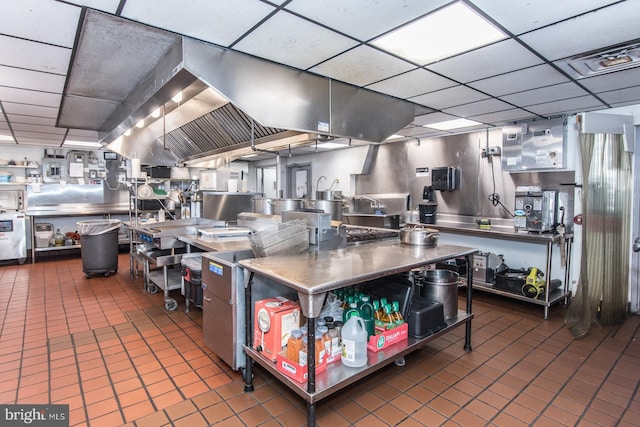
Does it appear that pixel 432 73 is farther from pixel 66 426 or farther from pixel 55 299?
pixel 55 299

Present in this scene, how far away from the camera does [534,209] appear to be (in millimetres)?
4094

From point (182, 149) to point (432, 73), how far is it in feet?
11.4

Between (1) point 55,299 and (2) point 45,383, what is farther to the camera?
(1) point 55,299

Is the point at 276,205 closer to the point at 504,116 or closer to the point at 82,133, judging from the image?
the point at 504,116

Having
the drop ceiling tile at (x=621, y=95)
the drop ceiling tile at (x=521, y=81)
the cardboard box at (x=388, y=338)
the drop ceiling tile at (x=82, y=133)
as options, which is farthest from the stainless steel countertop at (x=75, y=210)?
the drop ceiling tile at (x=621, y=95)

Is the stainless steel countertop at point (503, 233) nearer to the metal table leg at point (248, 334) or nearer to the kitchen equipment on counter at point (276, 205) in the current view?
the kitchen equipment on counter at point (276, 205)

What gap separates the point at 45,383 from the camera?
2391mm

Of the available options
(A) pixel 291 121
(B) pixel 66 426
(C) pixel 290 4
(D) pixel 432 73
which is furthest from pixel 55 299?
(D) pixel 432 73

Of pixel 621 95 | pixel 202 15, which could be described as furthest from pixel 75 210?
pixel 621 95

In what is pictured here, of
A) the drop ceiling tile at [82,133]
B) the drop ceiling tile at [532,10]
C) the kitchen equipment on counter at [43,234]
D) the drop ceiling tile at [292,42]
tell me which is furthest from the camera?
the kitchen equipment on counter at [43,234]

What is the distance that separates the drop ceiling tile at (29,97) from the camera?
327cm

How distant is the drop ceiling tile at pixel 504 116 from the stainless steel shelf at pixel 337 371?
2.94 metres

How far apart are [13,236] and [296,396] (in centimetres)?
678

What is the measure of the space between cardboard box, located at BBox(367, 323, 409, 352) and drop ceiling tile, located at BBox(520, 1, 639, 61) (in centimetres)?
205
